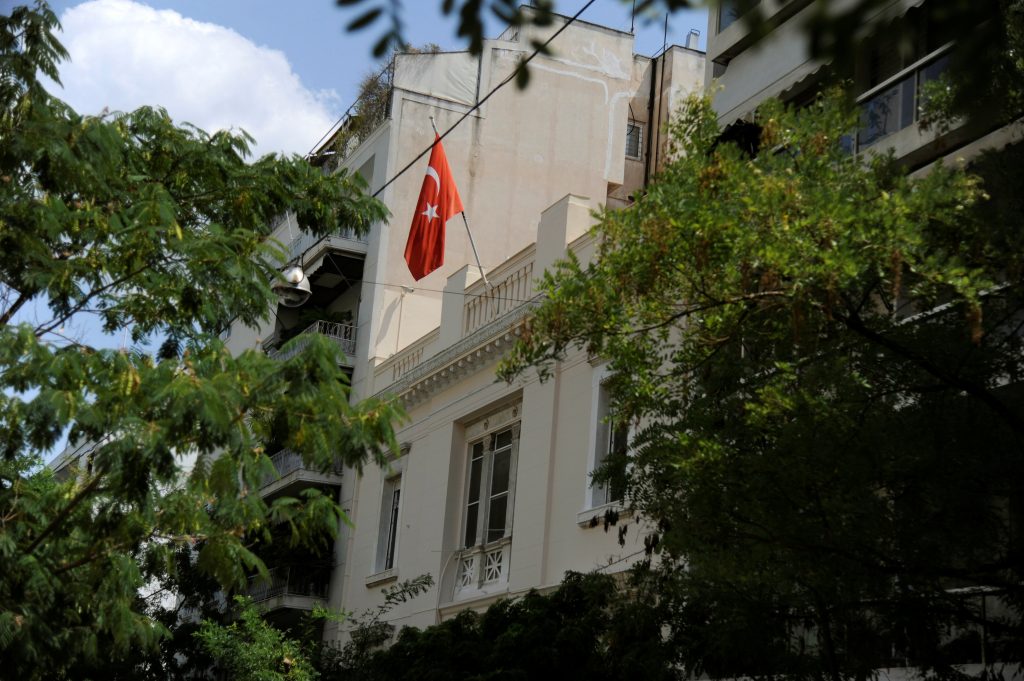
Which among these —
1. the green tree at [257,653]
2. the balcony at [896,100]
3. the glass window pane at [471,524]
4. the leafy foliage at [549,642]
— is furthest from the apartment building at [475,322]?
the balcony at [896,100]

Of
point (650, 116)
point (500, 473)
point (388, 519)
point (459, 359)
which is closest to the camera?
point (500, 473)

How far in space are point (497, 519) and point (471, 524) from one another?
874 millimetres

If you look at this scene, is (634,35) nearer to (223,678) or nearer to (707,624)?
(223,678)

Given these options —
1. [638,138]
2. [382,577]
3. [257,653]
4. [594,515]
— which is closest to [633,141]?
[638,138]

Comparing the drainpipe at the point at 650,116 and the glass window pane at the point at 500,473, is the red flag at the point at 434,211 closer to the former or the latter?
the glass window pane at the point at 500,473

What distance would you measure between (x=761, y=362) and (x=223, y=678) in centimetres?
2009

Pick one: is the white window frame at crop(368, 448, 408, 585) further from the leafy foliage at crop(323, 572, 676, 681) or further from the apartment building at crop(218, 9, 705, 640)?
the leafy foliage at crop(323, 572, 676, 681)

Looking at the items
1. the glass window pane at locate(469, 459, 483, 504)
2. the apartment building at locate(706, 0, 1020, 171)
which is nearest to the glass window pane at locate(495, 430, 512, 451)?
the glass window pane at locate(469, 459, 483, 504)

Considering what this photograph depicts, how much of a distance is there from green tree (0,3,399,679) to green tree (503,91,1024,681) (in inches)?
84.3

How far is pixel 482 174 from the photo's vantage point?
29703mm

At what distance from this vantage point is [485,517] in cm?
2334

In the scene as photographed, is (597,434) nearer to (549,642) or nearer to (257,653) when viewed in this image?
(549,642)

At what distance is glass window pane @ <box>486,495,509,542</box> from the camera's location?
75.7 ft

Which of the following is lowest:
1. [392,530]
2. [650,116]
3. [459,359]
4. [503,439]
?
[392,530]
